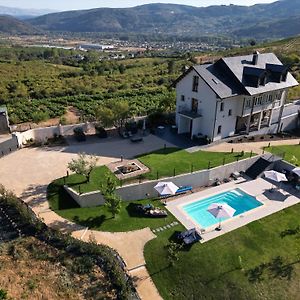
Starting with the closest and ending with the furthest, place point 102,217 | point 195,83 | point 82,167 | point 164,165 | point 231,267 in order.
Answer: point 231,267, point 102,217, point 82,167, point 164,165, point 195,83

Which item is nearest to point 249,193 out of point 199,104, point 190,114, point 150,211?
point 150,211

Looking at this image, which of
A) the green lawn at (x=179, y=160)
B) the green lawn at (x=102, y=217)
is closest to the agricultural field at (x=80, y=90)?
the green lawn at (x=179, y=160)

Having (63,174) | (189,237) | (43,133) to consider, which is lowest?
(189,237)

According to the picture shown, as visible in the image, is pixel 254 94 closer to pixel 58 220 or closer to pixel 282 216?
pixel 282 216

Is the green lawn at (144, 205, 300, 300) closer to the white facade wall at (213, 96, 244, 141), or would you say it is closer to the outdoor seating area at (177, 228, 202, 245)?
the outdoor seating area at (177, 228, 202, 245)

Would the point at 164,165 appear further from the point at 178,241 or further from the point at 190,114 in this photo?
the point at 178,241

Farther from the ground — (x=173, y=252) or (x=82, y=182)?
(x=82, y=182)

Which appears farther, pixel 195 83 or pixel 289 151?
pixel 195 83
